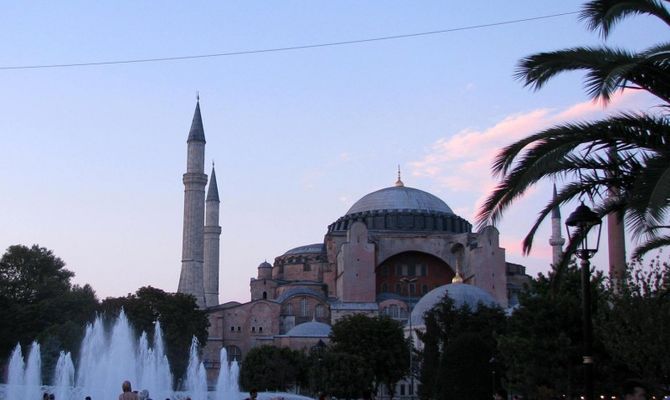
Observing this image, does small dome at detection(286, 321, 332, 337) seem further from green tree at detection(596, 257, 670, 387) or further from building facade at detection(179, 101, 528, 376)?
green tree at detection(596, 257, 670, 387)

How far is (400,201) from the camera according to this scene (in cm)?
6066

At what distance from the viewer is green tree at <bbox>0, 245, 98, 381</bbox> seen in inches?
1682

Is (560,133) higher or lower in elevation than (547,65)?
lower

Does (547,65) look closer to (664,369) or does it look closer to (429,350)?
(664,369)

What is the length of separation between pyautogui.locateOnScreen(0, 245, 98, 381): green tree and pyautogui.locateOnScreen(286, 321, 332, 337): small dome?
1069 centimetres

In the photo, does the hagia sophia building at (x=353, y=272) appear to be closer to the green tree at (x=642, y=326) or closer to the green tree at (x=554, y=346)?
the green tree at (x=554, y=346)

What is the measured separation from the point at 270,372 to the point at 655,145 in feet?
107

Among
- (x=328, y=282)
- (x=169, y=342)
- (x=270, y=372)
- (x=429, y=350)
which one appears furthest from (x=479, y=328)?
(x=328, y=282)

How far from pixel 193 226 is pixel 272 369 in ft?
48.5

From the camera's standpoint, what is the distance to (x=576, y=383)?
20.1 metres

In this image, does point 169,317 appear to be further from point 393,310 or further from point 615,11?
point 615,11

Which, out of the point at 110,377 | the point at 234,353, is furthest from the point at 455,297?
the point at 110,377

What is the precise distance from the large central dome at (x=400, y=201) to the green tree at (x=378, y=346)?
65.9 feet

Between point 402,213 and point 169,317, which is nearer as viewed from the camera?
point 169,317
